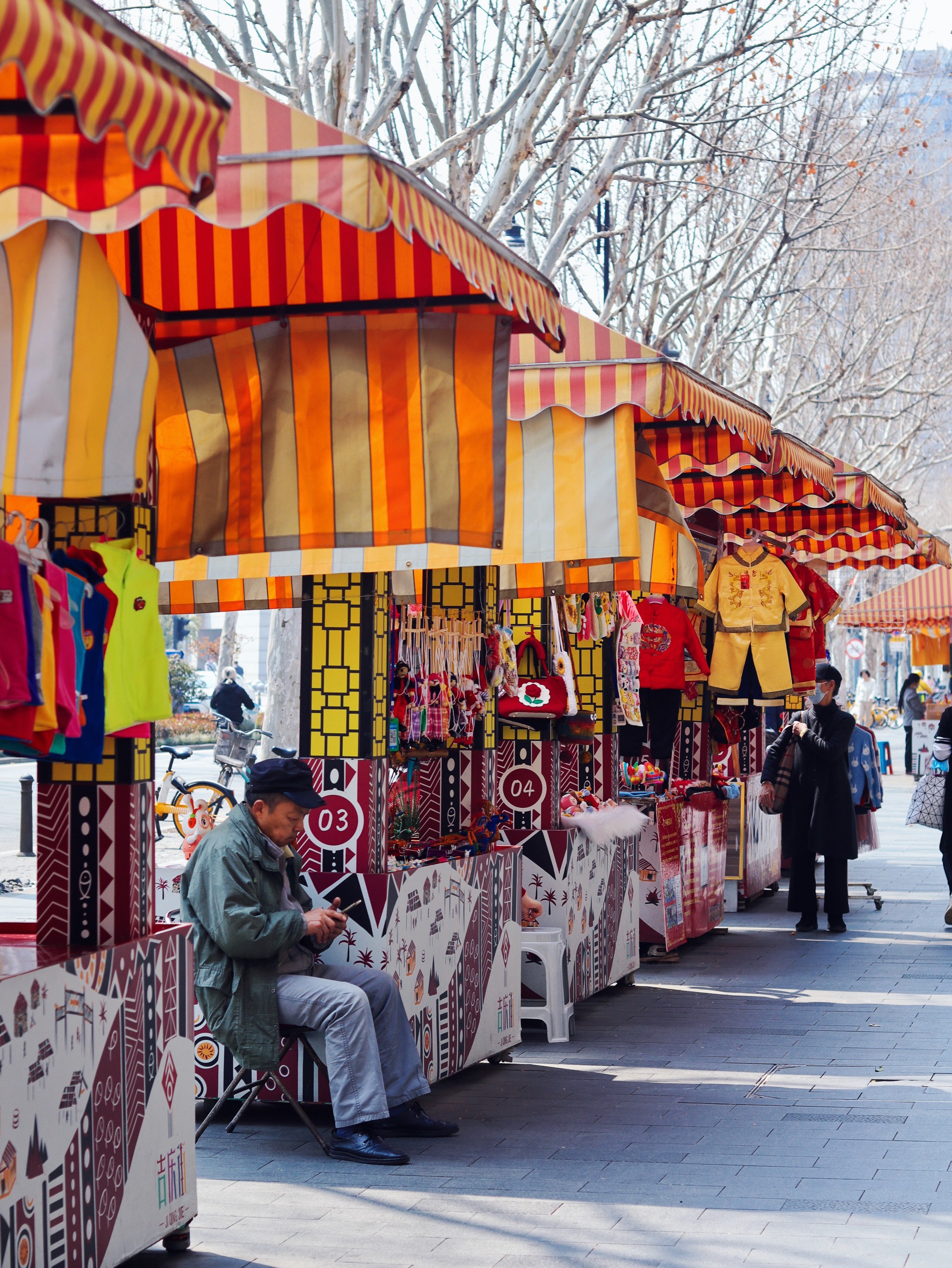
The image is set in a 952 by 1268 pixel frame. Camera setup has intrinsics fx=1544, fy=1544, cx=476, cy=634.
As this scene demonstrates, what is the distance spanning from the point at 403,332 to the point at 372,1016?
264cm

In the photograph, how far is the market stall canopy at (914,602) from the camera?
25516 mm

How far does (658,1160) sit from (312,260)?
355 cm

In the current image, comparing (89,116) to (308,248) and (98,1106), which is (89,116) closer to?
(308,248)

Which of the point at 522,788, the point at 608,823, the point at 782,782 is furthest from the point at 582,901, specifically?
the point at 782,782

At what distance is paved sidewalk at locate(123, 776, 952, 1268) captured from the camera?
486 centimetres

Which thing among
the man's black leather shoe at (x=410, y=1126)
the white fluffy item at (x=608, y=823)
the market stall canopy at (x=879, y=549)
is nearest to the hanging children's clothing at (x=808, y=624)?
the market stall canopy at (x=879, y=549)

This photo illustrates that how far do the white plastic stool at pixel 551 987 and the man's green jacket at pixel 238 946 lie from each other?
8.32 feet

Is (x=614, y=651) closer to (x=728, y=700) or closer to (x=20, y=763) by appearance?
(x=728, y=700)

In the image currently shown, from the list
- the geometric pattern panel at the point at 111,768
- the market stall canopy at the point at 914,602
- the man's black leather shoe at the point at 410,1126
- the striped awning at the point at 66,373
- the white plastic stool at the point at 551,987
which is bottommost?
the man's black leather shoe at the point at 410,1126

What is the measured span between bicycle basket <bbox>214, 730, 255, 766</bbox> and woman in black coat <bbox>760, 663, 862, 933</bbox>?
10.3 m

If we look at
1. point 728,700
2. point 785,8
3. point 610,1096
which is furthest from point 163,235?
point 785,8

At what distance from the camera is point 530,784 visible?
8.77 meters

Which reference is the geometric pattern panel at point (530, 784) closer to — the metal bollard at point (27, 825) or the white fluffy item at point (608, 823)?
the white fluffy item at point (608, 823)

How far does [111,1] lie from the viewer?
1148 cm
